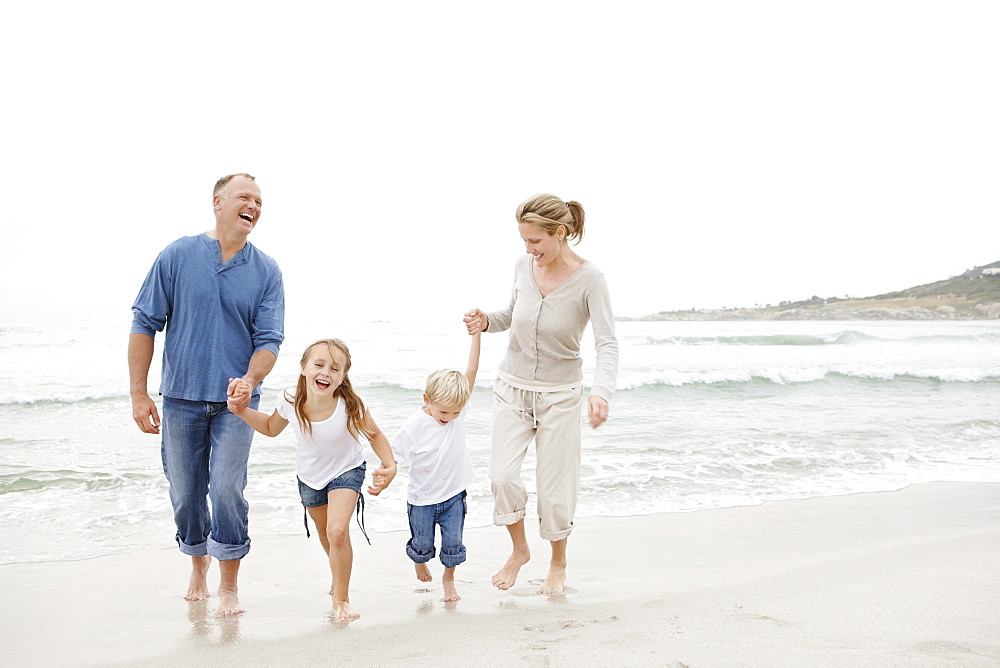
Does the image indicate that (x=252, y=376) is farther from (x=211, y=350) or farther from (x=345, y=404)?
(x=345, y=404)

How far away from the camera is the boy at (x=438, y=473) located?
11.2 ft

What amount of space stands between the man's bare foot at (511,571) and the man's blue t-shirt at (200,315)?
158cm

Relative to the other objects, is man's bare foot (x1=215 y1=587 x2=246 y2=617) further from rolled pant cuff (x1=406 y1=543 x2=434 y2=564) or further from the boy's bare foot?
the boy's bare foot

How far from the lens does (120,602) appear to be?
11.4 feet

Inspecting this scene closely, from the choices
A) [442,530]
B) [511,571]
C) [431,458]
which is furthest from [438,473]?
[511,571]

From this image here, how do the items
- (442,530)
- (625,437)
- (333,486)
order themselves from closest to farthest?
(333,486), (442,530), (625,437)

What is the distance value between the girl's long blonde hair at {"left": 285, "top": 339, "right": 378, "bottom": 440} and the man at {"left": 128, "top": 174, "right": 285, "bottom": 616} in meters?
0.18

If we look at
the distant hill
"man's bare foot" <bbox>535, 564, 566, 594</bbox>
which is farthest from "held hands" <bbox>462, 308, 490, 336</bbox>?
the distant hill

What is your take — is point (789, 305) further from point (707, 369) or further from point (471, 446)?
point (471, 446)

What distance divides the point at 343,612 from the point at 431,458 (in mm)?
768

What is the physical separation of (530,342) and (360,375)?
38.2ft

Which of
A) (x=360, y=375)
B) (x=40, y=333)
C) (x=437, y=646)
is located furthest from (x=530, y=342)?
(x=40, y=333)

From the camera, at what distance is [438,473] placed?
3.43 meters

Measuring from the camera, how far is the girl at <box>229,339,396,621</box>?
3.16 m
